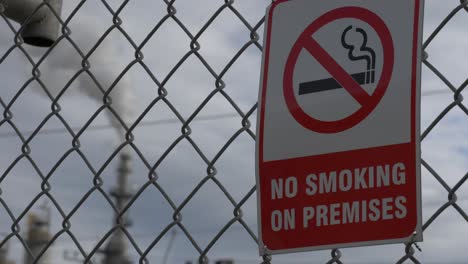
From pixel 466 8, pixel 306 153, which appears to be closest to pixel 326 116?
pixel 306 153

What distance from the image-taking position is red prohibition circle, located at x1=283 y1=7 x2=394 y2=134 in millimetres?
1677

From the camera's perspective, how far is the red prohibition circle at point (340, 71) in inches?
66.0

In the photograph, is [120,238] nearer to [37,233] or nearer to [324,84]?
[37,233]

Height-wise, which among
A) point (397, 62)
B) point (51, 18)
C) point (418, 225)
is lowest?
point (418, 225)

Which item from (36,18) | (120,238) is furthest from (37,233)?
(36,18)

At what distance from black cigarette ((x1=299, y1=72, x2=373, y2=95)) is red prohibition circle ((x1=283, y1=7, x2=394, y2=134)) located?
1cm

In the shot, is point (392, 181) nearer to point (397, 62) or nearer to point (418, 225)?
point (418, 225)

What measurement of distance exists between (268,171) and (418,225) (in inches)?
14.2

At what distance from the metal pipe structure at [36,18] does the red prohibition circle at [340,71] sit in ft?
3.37

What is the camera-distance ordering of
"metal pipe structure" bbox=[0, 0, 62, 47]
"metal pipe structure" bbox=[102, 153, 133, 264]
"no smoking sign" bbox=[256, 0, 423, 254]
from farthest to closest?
"metal pipe structure" bbox=[102, 153, 133, 264], "metal pipe structure" bbox=[0, 0, 62, 47], "no smoking sign" bbox=[256, 0, 423, 254]

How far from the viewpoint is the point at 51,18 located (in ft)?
8.44

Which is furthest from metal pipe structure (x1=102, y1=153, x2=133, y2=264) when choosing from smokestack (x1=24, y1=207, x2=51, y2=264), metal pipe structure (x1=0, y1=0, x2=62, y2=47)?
metal pipe structure (x1=0, y1=0, x2=62, y2=47)

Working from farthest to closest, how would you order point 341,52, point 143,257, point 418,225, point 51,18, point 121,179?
point 121,179 → point 51,18 → point 143,257 → point 341,52 → point 418,225

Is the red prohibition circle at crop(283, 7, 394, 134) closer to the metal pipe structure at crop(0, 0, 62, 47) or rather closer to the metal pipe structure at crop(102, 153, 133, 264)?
the metal pipe structure at crop(0, 0, 62, 47)
